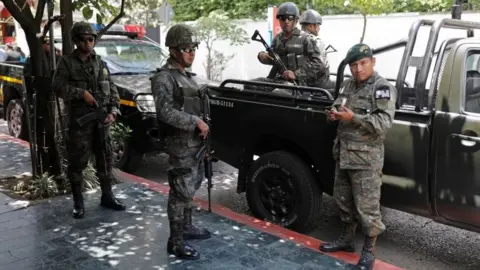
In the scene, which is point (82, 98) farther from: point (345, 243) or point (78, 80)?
point (345, 243)

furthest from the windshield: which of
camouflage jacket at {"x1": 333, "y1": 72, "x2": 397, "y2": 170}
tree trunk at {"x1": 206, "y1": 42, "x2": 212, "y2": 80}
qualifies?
tree trunk at {"x1": 206, "y1": 42, "x2": 212, "y2": 80}

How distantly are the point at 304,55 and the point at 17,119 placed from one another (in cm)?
574

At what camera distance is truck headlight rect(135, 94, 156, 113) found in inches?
258

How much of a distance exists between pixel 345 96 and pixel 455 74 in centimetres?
84

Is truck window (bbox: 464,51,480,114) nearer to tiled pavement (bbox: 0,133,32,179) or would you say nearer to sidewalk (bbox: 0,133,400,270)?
sidewalk (bbox: 0,133,400,270)

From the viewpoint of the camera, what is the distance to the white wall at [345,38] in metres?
12.2

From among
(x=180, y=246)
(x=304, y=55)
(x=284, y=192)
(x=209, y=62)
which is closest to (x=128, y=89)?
(x=304, y=55)

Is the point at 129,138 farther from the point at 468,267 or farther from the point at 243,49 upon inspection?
the point at 243,49

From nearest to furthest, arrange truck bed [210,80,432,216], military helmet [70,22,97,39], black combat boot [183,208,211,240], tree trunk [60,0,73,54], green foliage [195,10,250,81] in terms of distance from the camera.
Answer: truck bed [210,80,432,216]
black combat boot [183,208,211,240]
military helmet [70,22,97,39]
tree trunk [60,0,73,54]
green foliage [195,10,250,81]

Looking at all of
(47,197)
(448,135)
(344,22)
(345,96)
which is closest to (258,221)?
(345,96)

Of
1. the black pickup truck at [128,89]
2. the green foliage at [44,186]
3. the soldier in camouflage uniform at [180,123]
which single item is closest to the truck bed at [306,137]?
the black pickup truck at [128,89]

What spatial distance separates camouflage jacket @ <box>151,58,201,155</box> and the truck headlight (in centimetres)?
268

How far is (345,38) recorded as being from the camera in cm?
1448

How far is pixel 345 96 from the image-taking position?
389 cm
